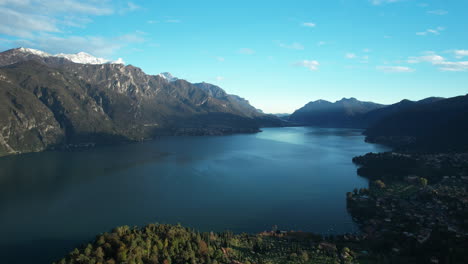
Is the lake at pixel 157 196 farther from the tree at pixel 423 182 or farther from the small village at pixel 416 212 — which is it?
the tree at pixel 423 182

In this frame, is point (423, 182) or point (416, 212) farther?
point (423, 182)

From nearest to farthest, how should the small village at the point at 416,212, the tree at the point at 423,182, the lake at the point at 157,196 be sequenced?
the small village at the point at 416,212
the lake at the point at 157,196
the tree at the point at 423,182

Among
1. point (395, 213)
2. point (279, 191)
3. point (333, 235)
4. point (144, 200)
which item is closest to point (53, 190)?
point (144, 200)

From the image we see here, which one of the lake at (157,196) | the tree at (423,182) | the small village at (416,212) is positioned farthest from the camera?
the tree at (423,182)

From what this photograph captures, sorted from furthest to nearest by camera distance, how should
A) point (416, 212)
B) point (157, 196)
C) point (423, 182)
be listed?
point (423, 182) → point (157, 196) → point (416, 212)

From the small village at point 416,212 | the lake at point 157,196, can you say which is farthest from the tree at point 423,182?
the lake at point 157,196

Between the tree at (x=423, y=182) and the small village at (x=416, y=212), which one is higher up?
the tree at (x=423, y=182)

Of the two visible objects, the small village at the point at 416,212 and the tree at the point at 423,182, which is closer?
the small village at the point at 416,212

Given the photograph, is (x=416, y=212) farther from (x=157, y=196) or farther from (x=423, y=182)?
(x=157, y=196)

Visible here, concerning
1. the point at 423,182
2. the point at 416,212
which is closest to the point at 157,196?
the point at 416,212
